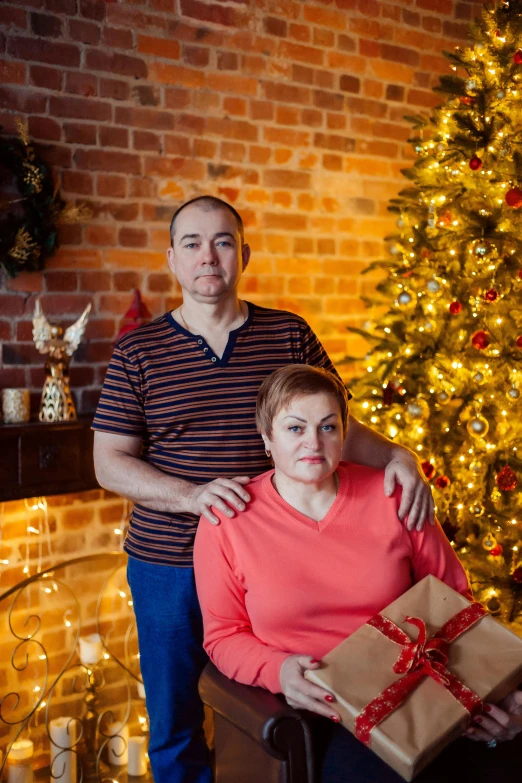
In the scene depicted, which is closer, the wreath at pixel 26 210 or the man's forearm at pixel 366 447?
the man's forearm at pixel 366 447

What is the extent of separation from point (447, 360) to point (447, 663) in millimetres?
1597

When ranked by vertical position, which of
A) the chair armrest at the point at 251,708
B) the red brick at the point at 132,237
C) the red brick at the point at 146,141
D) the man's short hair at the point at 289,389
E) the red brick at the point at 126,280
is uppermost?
the red brick at the point at 146,141

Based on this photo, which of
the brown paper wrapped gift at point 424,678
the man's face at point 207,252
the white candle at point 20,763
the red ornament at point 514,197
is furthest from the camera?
the red ornament at point 514,197

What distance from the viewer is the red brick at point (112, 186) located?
116 inches

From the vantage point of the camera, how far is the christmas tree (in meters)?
2.97

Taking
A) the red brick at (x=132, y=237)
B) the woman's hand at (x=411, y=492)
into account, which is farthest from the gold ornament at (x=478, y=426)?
the red brick at (x=132, y=237)

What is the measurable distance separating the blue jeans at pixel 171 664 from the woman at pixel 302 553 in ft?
0.80

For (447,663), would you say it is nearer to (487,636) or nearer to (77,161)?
(487,636)

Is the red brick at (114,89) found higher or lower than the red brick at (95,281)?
higher

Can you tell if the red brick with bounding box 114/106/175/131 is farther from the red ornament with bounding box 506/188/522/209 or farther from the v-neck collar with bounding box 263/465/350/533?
the v-neck collar with bounding box 263/465/350/533

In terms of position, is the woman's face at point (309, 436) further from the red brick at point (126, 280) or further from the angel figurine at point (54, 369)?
the red brick at point (126, 280)

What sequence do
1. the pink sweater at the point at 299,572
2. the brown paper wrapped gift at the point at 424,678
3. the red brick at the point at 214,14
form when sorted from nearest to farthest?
the brown paper wrapped gift at the point at 424,678, the pink sweater at the point at 299,572, the red brick at the point at 214,14

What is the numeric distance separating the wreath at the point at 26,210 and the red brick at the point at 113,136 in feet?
0.87

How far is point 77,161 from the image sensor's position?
9.43 feet
